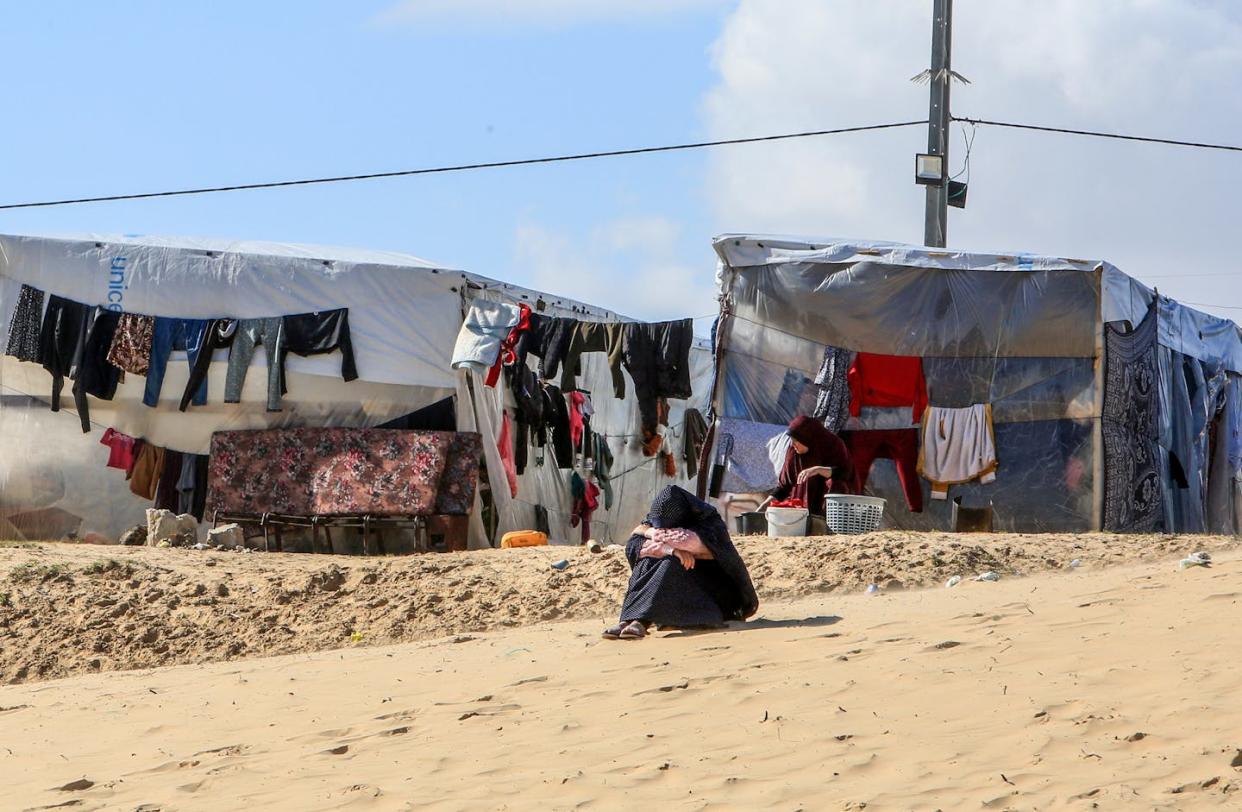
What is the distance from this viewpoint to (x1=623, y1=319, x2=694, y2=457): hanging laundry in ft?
46.0

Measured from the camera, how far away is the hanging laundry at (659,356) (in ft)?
46.0

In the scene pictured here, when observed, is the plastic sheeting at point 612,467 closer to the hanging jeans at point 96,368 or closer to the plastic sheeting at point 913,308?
the plastic sheeting at point 913,308

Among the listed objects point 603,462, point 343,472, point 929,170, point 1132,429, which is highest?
point 929,170

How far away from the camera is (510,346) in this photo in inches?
523

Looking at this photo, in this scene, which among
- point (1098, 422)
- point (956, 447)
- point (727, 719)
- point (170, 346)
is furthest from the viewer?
point (170, 346)

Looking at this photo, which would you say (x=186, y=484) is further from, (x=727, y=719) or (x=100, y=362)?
(x=727, y=719)

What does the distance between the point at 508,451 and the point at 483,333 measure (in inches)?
50.3

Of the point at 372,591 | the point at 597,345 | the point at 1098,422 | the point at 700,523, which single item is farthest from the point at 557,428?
the point at 700,523

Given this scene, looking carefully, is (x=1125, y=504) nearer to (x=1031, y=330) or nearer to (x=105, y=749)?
(x=1031, y=330)

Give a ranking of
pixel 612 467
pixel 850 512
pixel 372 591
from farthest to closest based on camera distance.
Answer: pixel 612 467 < pixel 850 512 < pixel 372 591

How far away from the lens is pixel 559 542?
15211 millimetres

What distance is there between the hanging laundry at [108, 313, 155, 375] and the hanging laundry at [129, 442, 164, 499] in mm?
689

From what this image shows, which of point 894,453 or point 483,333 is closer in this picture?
point 894,453

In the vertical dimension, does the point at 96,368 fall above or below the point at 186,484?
above
